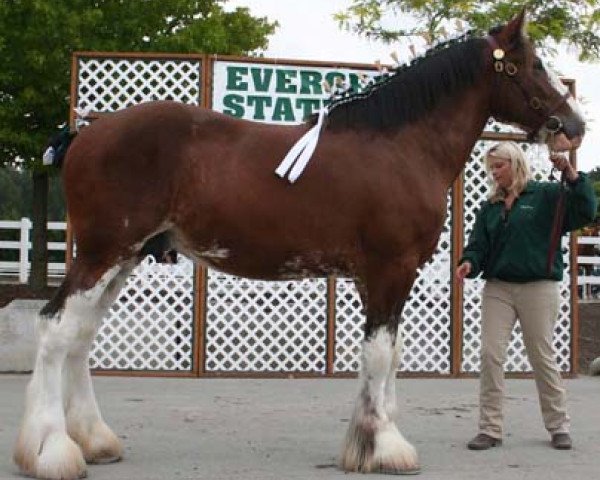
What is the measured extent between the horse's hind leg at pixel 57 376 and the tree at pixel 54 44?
10008 millimetres

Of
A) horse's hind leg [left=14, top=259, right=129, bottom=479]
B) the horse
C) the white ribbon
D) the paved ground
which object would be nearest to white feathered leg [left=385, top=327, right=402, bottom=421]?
the horse

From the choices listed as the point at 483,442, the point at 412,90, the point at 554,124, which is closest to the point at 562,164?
the point at 554,124

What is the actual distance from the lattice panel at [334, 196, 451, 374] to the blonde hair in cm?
337

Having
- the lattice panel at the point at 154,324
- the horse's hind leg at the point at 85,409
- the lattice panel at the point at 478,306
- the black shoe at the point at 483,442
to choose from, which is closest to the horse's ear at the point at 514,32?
the black shoe at the point at 483,442

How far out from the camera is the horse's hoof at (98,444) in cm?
472

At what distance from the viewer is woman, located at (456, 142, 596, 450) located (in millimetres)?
5352

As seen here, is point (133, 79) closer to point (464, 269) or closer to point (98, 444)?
point (464, 269)

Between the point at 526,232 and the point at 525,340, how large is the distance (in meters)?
0.71

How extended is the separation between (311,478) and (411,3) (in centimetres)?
982

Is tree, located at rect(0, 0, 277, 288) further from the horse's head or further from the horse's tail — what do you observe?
the horse's head

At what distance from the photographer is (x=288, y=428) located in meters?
6.09

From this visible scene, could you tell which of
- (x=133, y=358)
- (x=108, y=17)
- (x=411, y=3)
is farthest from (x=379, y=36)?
(x=133, y=358)

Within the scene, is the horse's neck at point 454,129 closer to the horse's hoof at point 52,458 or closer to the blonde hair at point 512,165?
the blonde hair at point 512,165

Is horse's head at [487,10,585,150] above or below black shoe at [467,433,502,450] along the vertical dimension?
above
